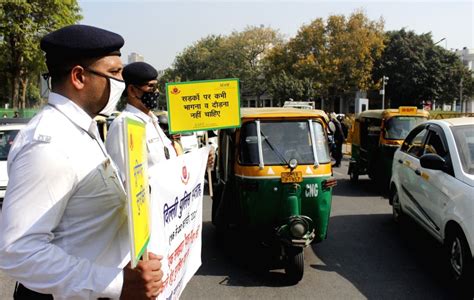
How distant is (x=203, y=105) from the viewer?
4148mm

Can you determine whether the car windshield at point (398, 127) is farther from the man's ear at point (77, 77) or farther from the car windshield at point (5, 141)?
the man's ear at point (77, 77)

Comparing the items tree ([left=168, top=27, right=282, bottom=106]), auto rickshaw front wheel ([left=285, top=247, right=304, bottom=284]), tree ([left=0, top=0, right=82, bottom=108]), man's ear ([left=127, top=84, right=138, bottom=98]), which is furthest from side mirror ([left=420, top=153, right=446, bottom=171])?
tree ([left=168, top=27, right=282, bottom=106])

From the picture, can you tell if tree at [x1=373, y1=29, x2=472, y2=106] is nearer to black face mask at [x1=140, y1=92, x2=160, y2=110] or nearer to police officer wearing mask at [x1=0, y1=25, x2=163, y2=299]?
black face mask at [x1=140, y1=92, x2=160, y2=110]

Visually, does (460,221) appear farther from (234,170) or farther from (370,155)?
(370,155)

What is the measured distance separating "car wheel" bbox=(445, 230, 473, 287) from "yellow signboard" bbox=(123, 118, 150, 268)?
146 inches

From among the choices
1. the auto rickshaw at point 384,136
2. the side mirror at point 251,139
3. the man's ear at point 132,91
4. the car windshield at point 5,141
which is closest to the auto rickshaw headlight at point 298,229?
the side mirror at point 251,139

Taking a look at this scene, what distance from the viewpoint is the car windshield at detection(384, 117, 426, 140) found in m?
10.3

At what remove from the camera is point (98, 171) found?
5.39ft

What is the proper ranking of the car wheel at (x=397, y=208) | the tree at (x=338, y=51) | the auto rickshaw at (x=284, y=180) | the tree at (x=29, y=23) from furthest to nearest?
the tree at (x=338, y=51), the tree at (x=29, y=23), the car wheel at (x=397, y=208), the auto rickshaw at (x=284, y=180)

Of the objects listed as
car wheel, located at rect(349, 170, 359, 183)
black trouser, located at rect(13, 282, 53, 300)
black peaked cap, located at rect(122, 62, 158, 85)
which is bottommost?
car wheel, located at rect(349, 170, 359, 183)

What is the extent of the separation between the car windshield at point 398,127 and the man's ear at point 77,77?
9501 millimetres

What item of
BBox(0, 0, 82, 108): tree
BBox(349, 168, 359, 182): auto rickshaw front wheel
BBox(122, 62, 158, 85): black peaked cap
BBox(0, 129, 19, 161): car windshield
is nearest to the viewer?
BBox(122, 62, 158, 85): black peaked cap

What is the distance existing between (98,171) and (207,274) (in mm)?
3965

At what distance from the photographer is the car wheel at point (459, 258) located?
167 inches
